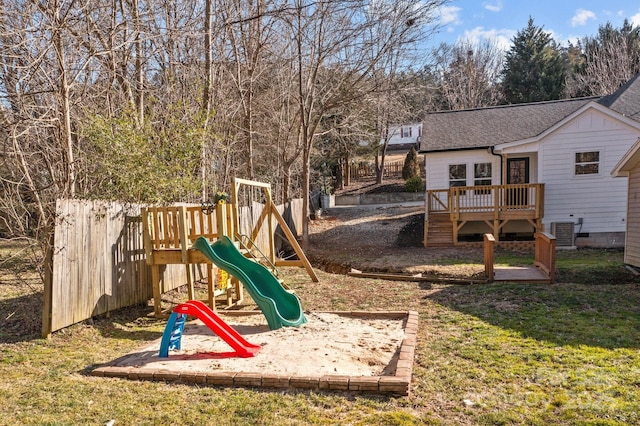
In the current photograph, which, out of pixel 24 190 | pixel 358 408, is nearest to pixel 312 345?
pixel 358 408

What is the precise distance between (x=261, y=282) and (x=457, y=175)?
13570mm

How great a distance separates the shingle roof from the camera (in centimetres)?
1738

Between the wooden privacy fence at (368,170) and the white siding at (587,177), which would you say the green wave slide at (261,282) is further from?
the wooden privacy fence at (368,170)

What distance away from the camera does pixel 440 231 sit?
54.2ft

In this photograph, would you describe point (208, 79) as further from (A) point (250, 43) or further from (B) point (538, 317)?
(B) point (538, 317)

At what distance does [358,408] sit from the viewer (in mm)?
3746

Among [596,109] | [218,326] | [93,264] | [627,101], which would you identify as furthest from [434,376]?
[627,101]

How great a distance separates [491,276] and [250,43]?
36.3 feet

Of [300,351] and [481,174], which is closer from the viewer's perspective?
[300,351]

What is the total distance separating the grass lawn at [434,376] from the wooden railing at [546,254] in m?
1.65

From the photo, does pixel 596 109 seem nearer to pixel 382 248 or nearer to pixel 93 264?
pixel 382 248

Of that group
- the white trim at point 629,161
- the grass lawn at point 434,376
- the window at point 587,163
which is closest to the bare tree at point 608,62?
the window at point 587,163

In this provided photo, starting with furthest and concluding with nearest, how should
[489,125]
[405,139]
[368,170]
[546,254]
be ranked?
[405,139], [368,170], [489,125], [546,254]

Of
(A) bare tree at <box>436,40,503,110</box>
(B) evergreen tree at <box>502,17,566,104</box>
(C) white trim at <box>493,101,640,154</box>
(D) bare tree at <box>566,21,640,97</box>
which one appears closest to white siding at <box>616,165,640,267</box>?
(C) white trim at <box>493,101,640,154</box>
